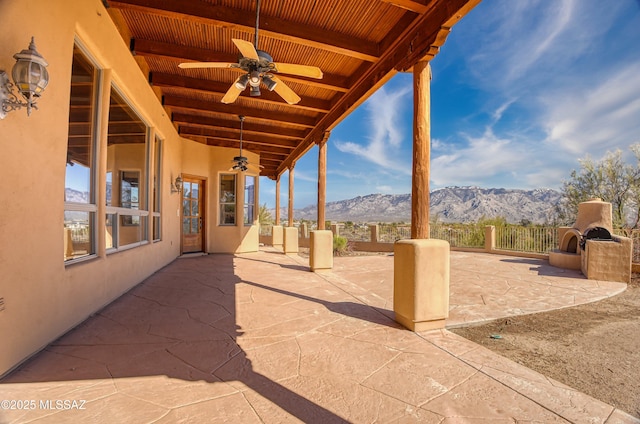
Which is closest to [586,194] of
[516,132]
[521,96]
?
[521,96]

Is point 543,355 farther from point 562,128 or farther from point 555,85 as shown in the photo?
point 555,85

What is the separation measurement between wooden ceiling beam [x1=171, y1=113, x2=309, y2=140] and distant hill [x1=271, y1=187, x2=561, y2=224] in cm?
4537

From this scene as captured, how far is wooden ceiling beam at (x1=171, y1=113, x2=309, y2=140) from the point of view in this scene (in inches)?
290

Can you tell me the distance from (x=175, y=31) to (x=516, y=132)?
6928 centimetres

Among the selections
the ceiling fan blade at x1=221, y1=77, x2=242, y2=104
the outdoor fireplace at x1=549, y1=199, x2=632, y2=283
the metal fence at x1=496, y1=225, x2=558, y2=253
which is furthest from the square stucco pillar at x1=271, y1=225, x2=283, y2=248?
the outdoor fireplace at x1=549, y1=199, x2=632, y2=283

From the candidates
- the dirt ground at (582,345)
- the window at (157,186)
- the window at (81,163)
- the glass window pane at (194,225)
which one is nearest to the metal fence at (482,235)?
the dirt ground at (582,345)

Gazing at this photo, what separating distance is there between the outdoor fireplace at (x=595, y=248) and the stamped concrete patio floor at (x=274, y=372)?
157 inches

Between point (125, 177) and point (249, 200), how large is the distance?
5138mm

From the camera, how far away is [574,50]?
19328 millimetres

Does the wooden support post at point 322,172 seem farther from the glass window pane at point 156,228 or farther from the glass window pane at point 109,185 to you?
the glass window pane at point 109,185

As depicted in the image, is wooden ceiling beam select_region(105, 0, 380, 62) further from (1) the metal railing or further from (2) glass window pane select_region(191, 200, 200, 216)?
(1) the metal railing

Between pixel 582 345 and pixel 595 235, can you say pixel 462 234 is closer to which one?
pixel 595 235

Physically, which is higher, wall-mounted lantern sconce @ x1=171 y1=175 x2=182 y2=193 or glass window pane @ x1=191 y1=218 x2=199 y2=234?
wall-mounted lantern sconce @ x1=171 y1=175 x2=182 y2=193

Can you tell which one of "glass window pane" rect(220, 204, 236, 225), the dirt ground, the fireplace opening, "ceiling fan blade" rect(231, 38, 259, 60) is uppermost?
"ceiling fan blade" rect(231, 38, 259, 60)
